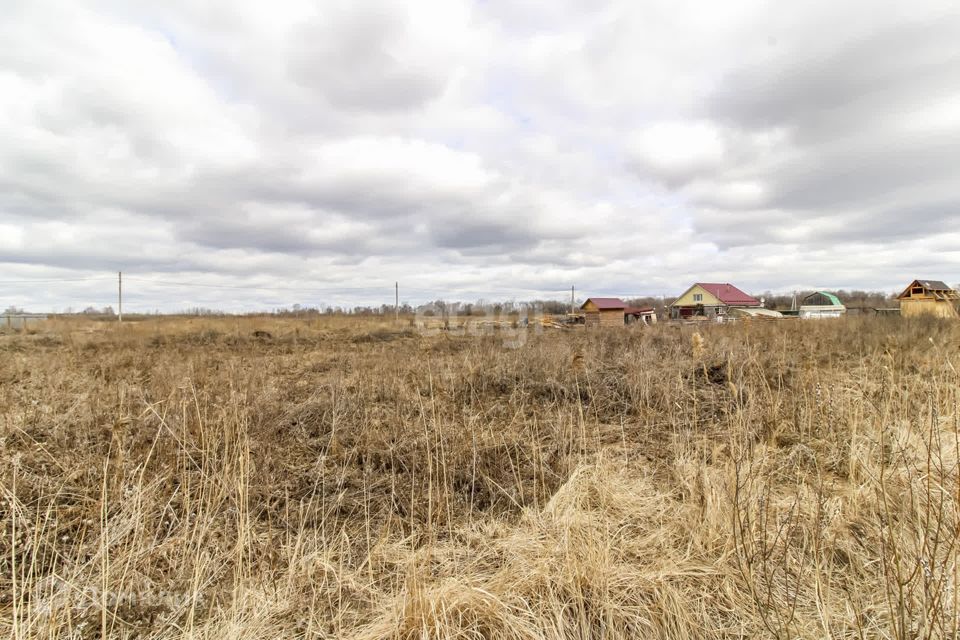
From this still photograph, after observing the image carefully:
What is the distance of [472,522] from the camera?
9.19ft

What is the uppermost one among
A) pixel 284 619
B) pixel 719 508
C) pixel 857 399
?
pixel 857 399

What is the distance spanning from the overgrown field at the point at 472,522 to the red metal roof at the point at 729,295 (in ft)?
127

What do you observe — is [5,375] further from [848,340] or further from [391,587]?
[848,340]

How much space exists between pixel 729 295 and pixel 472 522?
147ft

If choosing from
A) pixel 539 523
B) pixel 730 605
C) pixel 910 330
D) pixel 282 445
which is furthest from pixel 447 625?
pixel 910 330

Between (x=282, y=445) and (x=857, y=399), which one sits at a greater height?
(x=857, y=399)

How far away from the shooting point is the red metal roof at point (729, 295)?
39312mm

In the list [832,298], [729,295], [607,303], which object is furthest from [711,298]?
[607,303]

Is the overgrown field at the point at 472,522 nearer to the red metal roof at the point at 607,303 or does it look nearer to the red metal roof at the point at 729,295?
the red metal roof at the point at 607,303

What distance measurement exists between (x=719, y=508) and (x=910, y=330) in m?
12.7

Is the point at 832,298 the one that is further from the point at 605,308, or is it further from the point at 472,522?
the point at 472,522

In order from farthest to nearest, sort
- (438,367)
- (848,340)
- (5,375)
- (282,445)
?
(848,340)
(438,367)
(5,375)
(282,445)

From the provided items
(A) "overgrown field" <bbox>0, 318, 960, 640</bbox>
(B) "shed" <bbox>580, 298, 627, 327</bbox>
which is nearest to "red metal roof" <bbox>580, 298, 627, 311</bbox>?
(B) "shed" <bbox>580, 298, 627, 327</bbox>

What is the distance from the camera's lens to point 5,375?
22.6 feet
